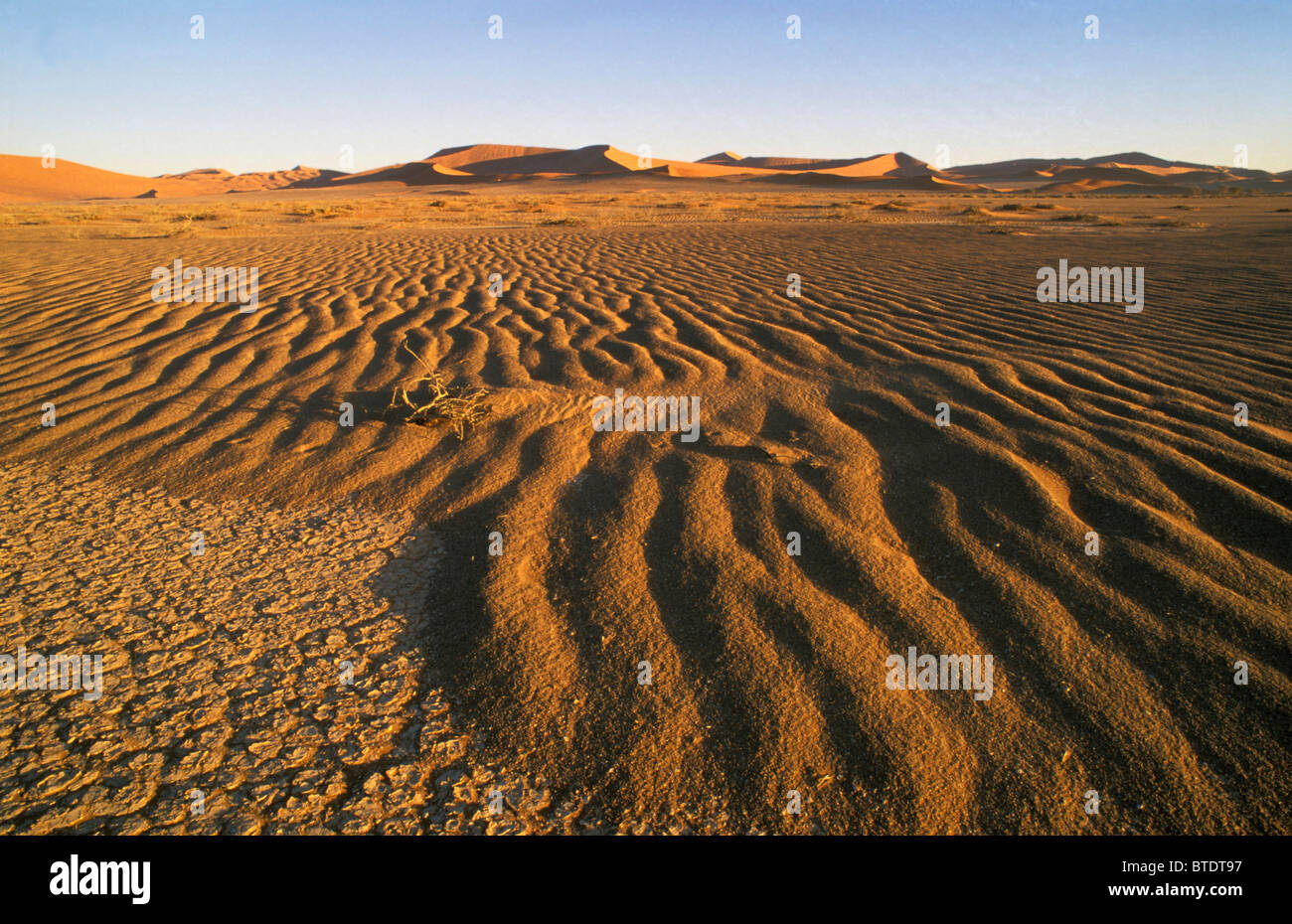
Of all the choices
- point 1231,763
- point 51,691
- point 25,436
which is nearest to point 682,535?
point 1231,763

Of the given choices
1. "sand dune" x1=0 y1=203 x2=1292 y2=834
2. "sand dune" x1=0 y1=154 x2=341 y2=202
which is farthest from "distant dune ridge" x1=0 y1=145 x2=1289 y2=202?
"sand dune" x1=0 y1=203 x2=1292 y2=834

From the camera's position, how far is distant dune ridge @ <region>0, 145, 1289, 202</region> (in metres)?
38.6

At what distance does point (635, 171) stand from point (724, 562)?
49.1m

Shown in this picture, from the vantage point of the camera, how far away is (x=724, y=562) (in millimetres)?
2336

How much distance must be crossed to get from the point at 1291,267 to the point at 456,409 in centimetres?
758

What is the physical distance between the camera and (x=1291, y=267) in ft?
20.5

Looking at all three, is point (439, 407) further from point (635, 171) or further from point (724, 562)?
point (635, 171)

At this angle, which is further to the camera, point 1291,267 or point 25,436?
point 1291,267

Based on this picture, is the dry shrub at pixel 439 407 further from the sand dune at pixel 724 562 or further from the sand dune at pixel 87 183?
the sand dune at pixel 87 183

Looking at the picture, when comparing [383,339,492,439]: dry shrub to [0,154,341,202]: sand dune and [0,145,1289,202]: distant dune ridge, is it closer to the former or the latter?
[0,145,1289,202]: distant dune ridge

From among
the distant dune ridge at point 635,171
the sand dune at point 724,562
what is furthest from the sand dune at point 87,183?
the sand dune at point 724,562

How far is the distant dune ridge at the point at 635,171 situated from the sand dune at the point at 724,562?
33.4 meters
